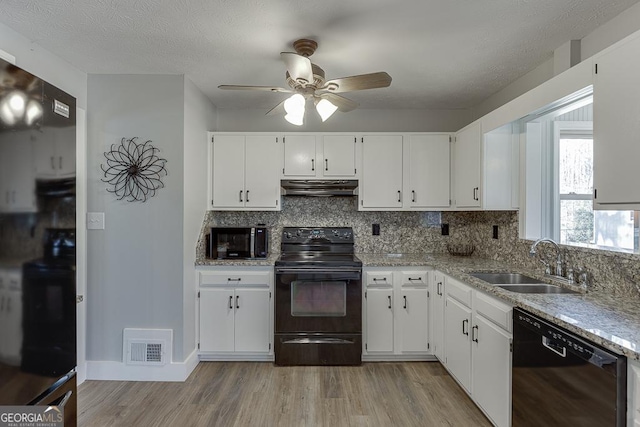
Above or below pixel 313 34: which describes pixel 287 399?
below

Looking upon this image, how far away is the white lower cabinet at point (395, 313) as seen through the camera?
9.79 ft

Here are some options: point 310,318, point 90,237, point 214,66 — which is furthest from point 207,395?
point 214,66

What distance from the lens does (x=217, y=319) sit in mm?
2986

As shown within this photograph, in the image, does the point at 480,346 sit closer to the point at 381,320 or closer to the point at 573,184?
the point at 381,320

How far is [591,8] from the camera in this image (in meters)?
1.79

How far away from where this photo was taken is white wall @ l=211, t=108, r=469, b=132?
3.60m

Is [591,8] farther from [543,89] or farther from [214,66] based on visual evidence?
[214,66]

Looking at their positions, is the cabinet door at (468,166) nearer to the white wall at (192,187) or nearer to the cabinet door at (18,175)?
the white wall at (192,187)

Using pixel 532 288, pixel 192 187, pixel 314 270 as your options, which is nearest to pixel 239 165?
pixel 192 187

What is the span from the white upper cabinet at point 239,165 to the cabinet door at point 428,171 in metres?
1.35

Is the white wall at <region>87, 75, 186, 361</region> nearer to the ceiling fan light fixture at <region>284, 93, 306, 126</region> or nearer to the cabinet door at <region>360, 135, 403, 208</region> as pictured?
the ceiling fan light fixture at <region>284, 93, 306, 126</region>

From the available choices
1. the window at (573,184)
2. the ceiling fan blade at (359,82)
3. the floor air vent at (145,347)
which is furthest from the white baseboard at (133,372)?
the window at (573,184)

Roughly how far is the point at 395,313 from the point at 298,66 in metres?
2.22

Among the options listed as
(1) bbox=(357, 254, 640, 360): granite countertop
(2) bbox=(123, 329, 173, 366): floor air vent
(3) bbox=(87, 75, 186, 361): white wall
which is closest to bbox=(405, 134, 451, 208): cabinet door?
(1) bbox=(357, 254, 640, 360): granite countertop
